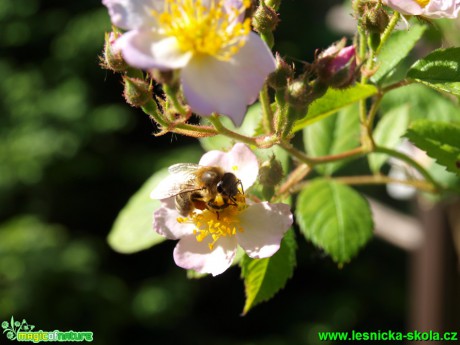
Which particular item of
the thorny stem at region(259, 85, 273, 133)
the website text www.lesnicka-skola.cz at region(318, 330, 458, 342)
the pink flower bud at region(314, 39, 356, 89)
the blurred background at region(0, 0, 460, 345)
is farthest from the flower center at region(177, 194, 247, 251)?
the blurred background at region(0, 0, 460, 345)

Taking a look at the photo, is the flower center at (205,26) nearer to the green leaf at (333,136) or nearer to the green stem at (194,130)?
the green stem at (194,130)

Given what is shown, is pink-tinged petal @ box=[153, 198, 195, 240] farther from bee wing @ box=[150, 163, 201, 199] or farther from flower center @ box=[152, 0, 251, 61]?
flower center @ box=[152, 0, 251, 61]

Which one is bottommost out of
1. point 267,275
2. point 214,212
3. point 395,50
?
point 267,275

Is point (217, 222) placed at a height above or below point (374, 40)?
below

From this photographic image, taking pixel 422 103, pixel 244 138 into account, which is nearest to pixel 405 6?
pixel 244 138

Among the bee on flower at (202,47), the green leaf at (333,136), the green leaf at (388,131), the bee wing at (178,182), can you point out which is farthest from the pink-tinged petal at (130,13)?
the green leaf at (388,131)

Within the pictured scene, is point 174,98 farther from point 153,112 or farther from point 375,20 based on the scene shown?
point 375,20

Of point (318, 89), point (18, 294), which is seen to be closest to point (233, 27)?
point (318, 89)

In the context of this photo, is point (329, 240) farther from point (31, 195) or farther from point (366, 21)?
point (31, 195)
